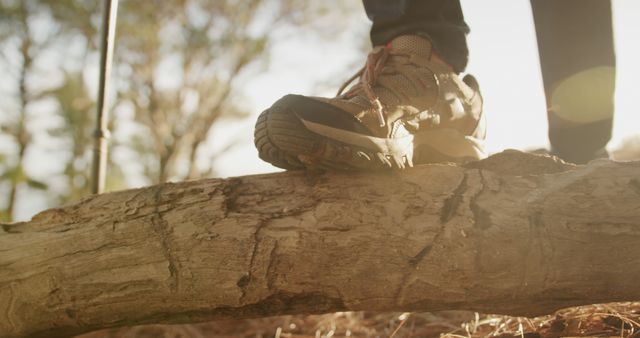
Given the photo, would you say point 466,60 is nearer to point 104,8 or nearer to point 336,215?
point 336,215

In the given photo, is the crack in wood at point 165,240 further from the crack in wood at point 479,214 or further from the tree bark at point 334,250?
the crack in wood at point 479,214

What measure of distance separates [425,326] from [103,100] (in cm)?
151

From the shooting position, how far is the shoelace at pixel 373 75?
0.93 meters

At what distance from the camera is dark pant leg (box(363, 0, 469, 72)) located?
112 centimetres

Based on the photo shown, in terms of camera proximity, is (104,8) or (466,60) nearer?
(466,60)

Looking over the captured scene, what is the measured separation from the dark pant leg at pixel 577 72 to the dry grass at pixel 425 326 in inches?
19.2

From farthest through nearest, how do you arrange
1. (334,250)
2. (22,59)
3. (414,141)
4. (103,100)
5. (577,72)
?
1. (22,59)
2. (103,100)
3. (577,72)
4. (414,141)
5. (334,250)

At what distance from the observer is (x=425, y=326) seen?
4.64 ft

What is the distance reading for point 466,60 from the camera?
3.94ft

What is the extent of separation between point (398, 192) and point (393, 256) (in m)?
0.13

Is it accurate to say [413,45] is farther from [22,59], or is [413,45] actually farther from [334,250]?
[22,59]

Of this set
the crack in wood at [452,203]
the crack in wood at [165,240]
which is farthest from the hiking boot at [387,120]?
the crack in wood at [165,240]

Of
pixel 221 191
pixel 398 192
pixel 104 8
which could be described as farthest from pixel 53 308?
pixel 104 8

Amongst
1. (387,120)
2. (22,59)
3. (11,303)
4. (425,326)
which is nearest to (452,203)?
(387,120)
